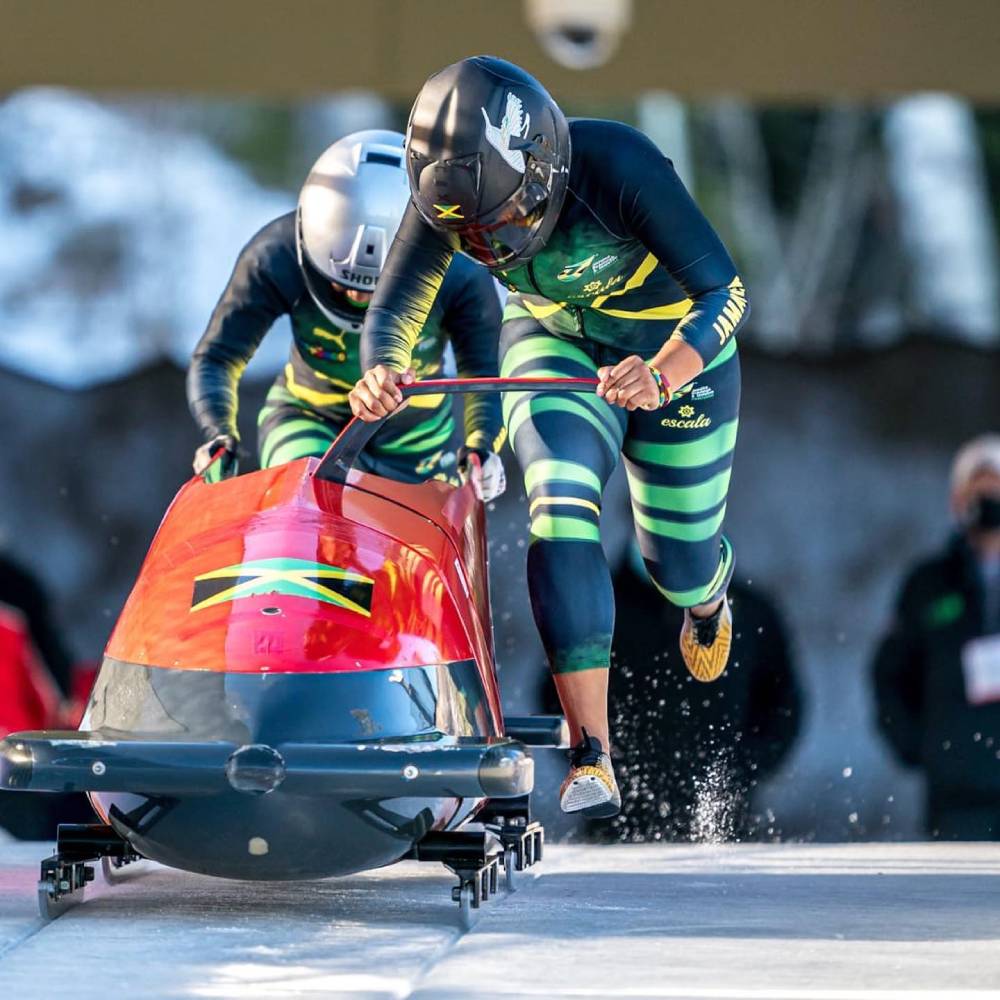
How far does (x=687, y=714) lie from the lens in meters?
6.22

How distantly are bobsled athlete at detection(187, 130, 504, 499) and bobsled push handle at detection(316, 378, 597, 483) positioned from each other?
577mm

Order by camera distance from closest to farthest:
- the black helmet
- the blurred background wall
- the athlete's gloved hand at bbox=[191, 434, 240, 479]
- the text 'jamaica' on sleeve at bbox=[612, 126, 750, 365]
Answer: the black helmet < the text 'jamaica' on sleeve at bbox=[612, 126, 750, 365] < the athlete's gloved hand at bbox=[191, 434, 240, 479] < the blurred background wall

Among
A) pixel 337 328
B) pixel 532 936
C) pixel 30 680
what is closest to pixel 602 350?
pixel 337 328

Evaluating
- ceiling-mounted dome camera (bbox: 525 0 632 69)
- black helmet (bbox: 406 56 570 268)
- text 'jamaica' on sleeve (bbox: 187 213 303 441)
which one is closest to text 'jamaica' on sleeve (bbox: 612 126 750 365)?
black helmet (bbox: 406 56 570 268)

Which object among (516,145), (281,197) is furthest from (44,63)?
(516,145)

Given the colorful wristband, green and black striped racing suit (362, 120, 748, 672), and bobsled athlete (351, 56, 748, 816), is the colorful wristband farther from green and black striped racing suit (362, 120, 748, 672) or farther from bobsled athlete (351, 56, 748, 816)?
green and black striped racing suit (362, 120, 748, 672)

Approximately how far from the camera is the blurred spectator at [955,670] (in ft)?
20.3

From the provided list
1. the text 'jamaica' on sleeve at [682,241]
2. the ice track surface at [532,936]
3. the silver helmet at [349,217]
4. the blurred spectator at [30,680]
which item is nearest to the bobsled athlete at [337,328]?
the silver helmet at [349,217]

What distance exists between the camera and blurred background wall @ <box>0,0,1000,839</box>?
6.30m

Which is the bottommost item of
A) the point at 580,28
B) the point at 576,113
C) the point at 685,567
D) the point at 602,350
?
the point at 685,567

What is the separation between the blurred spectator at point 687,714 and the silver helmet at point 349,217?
6.31ft

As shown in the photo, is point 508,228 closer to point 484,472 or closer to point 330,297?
point 484,472

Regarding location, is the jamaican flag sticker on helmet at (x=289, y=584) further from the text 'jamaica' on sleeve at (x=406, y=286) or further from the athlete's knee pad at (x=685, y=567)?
the athlete's knee pad at (x=685, y=567)

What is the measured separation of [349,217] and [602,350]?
0.86 meters
